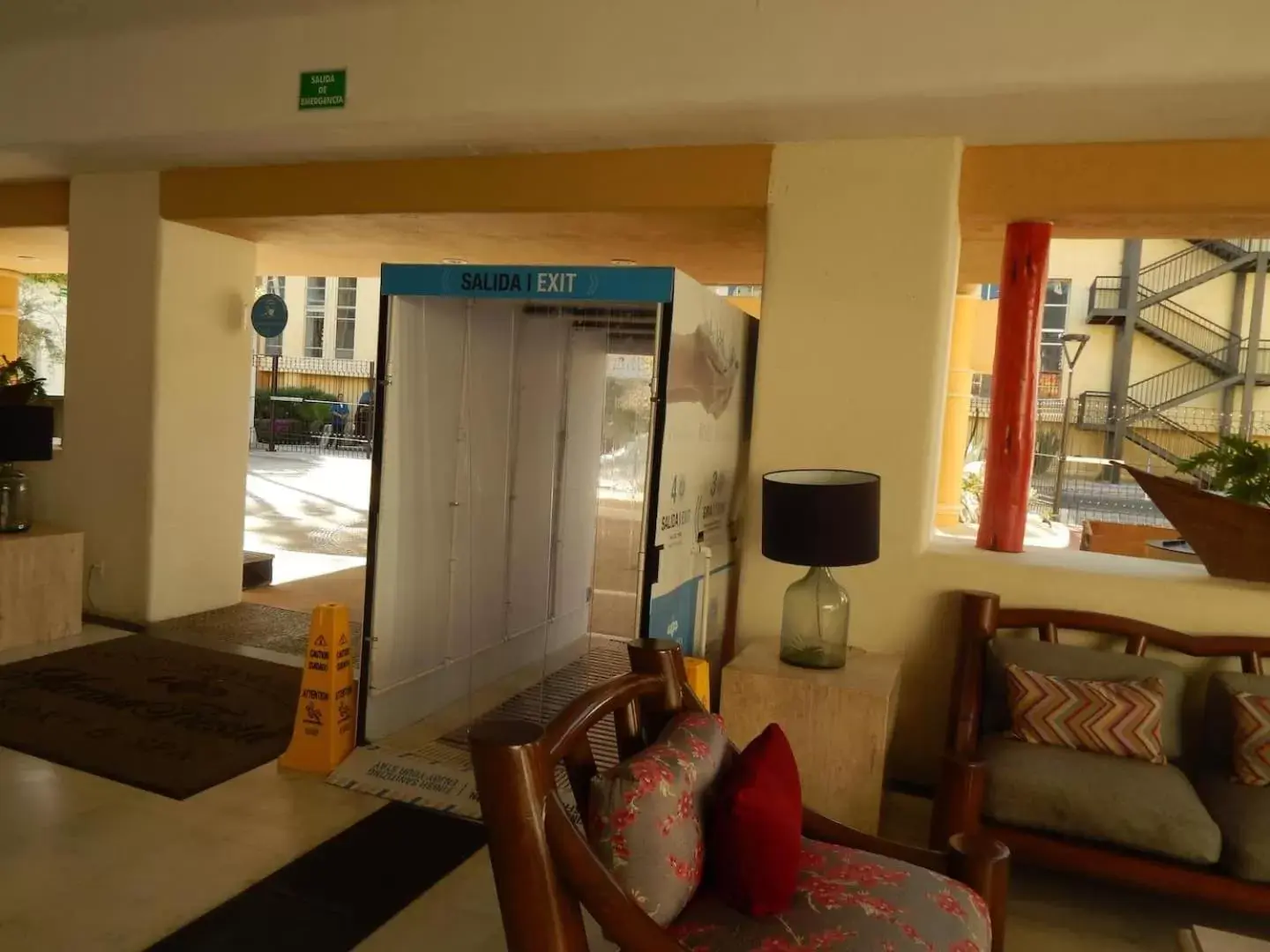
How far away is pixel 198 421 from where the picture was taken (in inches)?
243

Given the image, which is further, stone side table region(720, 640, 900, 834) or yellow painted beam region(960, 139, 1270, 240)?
yellow painted beam region(960, 139, 1270, 240)

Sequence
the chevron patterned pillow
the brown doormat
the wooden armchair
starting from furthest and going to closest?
the brown doormat < the chevron patterned pillow < the wooden armchair

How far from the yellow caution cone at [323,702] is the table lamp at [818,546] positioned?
1.90 m

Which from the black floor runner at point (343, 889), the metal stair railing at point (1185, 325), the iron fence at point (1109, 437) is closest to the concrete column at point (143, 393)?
the black floor runner at point (343, 889)

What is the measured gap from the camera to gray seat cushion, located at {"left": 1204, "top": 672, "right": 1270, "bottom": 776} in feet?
10.9

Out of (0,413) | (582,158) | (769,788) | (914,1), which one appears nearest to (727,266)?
(582,158)

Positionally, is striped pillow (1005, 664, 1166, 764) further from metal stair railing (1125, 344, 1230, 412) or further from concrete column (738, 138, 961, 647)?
metal stair railing (1125, 344, 1230, 412)

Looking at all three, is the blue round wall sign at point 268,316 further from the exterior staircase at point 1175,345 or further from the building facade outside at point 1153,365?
the exterior staircase at point 1175,345

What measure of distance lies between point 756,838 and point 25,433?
5379 millimetres

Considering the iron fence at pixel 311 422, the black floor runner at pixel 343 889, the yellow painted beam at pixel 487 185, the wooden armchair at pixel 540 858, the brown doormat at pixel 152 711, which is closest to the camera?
the wooden armchair at pixel 540 858

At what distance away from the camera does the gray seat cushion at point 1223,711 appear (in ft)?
10.9

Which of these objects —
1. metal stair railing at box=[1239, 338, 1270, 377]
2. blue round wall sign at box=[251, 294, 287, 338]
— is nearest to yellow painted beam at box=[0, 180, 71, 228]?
blue round wall sign at box=[251, 294, 287, 338]

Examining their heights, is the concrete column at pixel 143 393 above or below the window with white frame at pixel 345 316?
below

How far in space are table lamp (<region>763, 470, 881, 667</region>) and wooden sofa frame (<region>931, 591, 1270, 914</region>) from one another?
1.71 feet
